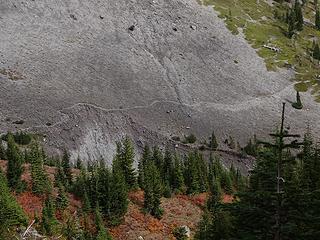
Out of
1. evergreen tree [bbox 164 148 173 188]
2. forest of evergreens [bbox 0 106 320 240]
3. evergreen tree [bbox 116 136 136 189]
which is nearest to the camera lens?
forest of evergreens [bbox 0 106 320 240]

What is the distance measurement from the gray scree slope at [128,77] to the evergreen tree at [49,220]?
5987cm

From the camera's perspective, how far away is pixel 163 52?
17475cm

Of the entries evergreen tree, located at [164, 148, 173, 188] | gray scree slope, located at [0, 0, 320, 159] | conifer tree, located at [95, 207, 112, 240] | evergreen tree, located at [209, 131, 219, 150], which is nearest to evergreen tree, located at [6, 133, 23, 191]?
conifer tree, located at [95, 207, 112, 240]

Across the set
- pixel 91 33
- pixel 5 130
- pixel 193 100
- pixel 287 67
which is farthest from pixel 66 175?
pixel 287 67

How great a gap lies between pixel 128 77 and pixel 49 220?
9654 centimetres

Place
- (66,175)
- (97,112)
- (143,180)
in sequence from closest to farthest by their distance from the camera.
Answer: (66,175)
(143,180)
(97,112)

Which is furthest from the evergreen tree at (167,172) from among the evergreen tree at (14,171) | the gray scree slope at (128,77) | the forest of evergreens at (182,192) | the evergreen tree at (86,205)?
the gray scree slope at (128,77)

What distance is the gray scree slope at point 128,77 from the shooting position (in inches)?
5241

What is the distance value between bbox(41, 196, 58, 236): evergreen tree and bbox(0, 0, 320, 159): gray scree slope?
196ft

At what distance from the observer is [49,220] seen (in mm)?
61219

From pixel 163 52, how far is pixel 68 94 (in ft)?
150

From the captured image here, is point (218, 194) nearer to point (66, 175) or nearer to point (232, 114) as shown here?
point (66, 175)

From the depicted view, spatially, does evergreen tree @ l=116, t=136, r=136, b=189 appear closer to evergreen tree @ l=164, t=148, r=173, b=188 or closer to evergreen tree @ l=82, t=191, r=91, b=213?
evergreen tree @ l=164, t=148, r=173, b=188

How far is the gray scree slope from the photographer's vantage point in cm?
13312
